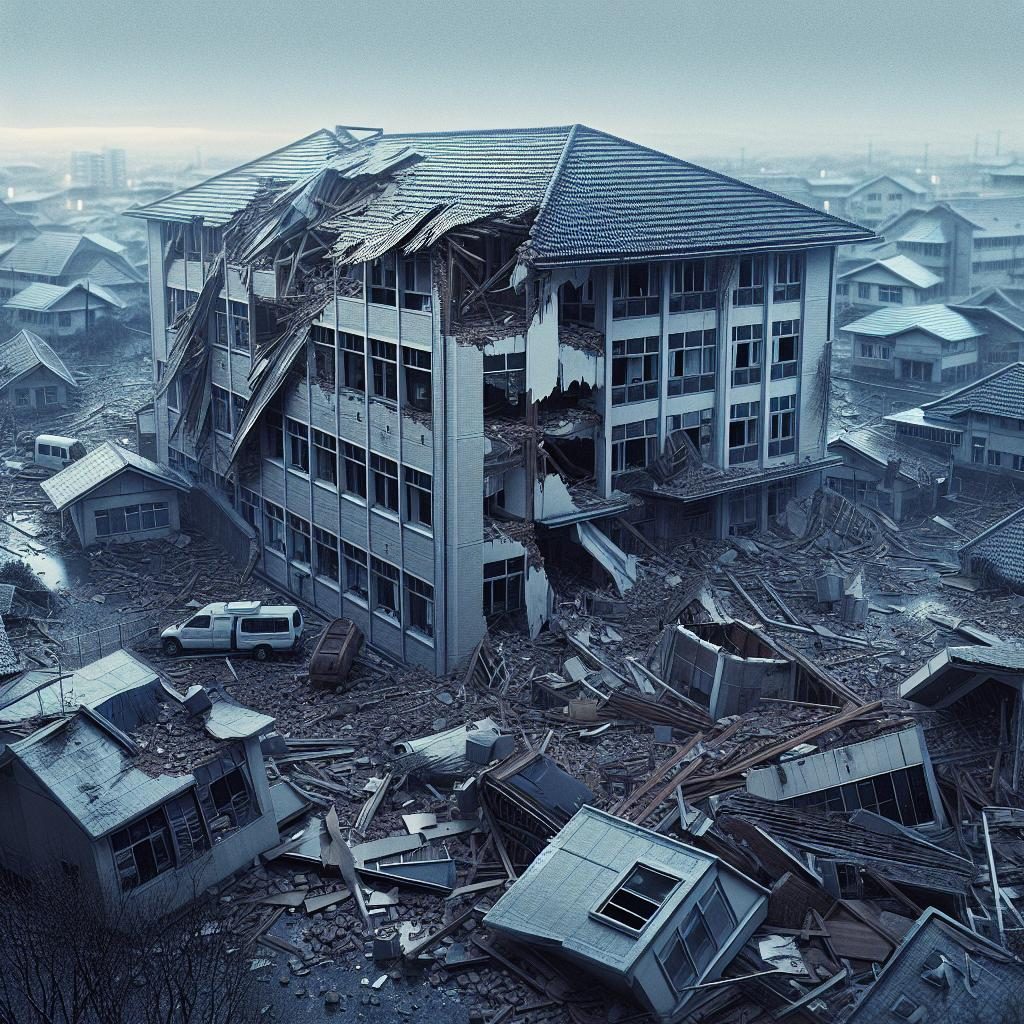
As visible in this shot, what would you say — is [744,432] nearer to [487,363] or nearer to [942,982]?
[487,363]

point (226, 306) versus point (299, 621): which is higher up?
point (226, 306)

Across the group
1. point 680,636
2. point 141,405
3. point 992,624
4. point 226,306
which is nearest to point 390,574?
point 680,636

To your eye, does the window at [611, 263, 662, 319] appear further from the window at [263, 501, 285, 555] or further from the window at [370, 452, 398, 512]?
the window at [263, 501, 285, 555]

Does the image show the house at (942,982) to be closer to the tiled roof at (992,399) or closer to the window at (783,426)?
the window at (783,426)

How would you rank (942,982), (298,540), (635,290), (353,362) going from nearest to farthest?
1. (942,982)
2. (353,362)
3. (635,290)
4. (298,540)

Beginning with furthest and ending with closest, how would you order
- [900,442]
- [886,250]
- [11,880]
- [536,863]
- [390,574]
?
[886,250] → [900,442] → [390,574] → [11,880] → [536,863]

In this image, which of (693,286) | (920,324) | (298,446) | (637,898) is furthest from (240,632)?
(920,324)

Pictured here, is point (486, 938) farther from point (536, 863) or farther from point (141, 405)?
point (141, 405)
